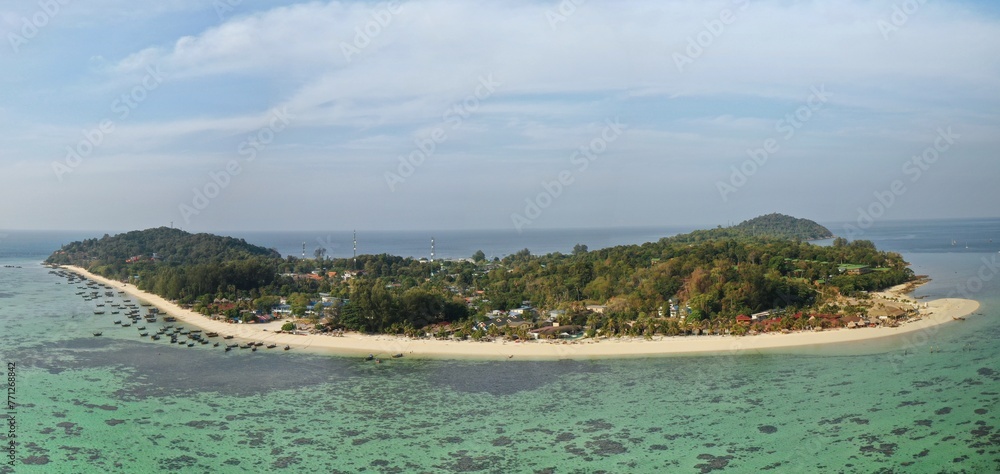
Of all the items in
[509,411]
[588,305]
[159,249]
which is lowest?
[509,411]

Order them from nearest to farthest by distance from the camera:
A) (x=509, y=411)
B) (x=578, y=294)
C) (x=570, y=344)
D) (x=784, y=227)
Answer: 1. (x=509, y=411)
2. (x=570, y=344)
3. (x=578, y=294)
4. (x=784, y=227)

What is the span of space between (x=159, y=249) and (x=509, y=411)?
71334 mm

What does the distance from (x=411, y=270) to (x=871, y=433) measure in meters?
41.6

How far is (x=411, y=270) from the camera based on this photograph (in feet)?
175

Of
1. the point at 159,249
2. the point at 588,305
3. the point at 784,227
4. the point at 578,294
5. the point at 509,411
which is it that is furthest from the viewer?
the point at 784,227

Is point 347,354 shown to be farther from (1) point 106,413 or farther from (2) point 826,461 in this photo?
(2) point 826,461

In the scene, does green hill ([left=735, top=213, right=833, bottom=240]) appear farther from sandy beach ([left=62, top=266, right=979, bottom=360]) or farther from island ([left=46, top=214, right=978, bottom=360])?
sandy beach ([left=62, top=266, right=979, bottom=360])

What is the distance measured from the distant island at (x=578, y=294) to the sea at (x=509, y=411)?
4377 millimetres

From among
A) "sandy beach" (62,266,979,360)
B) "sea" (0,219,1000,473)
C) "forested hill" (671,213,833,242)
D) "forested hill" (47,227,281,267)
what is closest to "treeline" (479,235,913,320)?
"sandy beach" (62,266,979,360)

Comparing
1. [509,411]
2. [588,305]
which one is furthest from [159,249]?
[509,411]

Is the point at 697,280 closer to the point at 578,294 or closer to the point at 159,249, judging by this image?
the point at 578,294

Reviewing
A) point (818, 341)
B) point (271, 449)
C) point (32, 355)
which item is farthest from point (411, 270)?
point (271, 449)

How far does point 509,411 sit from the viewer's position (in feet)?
57.5

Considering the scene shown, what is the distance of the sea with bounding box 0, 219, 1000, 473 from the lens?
45.9 ft
